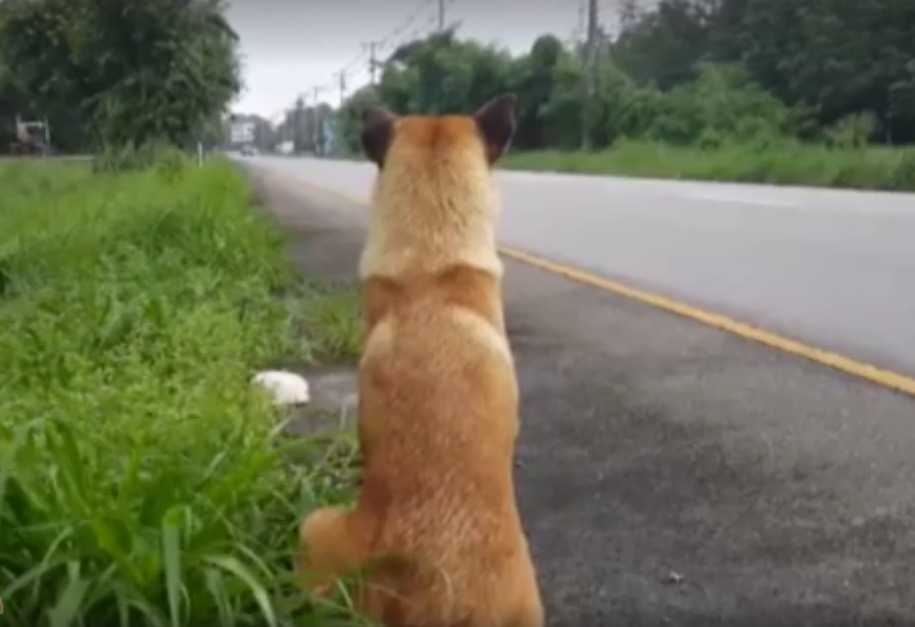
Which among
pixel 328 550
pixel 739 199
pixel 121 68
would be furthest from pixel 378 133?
pixel 121 68

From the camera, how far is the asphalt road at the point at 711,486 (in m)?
3.48

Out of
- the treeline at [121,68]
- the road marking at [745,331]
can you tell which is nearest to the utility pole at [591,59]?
the road marking at [745,331]

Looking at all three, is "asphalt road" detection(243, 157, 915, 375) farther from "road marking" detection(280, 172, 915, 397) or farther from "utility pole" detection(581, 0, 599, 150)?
"utility pole" detection(581, 0, 599, 150)

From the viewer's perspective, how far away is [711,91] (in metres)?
21.5

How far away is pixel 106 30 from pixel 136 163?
6146mm

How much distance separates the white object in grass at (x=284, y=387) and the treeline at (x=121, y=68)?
41.1ft

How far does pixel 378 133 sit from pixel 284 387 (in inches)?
86.9

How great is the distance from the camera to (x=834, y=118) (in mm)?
22453

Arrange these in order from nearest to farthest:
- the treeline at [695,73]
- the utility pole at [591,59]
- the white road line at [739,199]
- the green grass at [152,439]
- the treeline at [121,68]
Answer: the green grass at [152,439]
the treeline at [695,73]
the utility pole at [591,59]
the white road line at [739,199]
the treeline at [121,68]

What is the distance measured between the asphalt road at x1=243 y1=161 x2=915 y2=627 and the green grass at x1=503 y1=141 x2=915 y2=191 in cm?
1499

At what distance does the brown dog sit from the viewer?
281 cm

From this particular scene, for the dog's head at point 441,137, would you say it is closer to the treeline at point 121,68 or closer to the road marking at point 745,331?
the road marking at point 745,331

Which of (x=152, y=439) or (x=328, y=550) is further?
(x=152, y=439)

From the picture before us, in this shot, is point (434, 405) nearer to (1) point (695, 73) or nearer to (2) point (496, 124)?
(2) point (496, 124)
